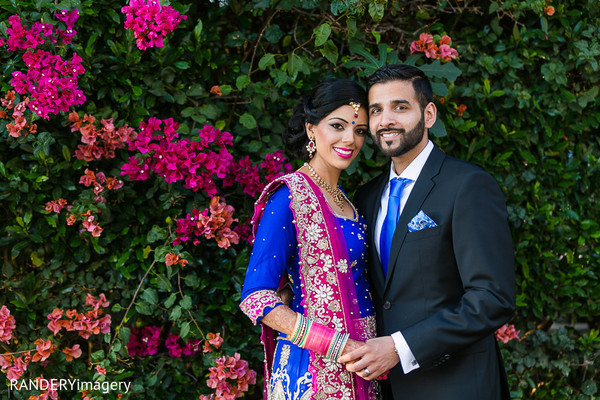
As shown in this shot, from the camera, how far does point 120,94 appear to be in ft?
8.42

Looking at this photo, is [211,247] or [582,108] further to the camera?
[582,108]

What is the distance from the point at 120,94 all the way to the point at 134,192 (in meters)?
0.46

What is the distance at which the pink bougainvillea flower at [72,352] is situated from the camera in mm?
2488

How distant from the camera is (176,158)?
92.7 inches

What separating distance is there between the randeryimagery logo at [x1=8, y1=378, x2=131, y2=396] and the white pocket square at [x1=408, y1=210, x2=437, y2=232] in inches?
57.7

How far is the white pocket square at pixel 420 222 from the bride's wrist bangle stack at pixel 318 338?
46cm

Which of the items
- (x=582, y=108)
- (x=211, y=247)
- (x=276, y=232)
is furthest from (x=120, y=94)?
(x=582, y=108)

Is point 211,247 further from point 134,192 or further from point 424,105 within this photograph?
point 424,105

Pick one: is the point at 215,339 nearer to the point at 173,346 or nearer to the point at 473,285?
the point at 173,346

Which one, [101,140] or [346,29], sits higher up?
[346,29]

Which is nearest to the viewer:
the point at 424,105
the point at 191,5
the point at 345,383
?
the point at 345,383

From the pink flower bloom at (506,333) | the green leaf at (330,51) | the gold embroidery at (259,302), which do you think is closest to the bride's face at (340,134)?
the green leaf at (330,51)

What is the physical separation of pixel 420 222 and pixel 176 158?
105cm

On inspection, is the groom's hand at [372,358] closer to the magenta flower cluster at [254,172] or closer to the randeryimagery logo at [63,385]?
the magenta flower cluster at [254,172]
